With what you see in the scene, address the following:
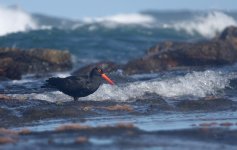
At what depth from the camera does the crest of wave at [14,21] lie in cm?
4787

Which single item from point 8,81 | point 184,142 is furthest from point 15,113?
point 8,81

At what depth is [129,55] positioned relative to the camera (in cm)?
3297

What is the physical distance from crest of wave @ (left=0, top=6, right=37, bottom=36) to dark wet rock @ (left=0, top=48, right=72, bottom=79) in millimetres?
22625

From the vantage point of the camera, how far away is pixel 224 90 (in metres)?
14.7

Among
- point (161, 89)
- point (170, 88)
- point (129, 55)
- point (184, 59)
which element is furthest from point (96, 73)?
point (129, 55)

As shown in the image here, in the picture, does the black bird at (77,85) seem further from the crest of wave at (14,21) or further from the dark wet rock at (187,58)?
the crest of wave at (14,21)

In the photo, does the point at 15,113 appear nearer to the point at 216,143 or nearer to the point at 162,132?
the point at 162,132

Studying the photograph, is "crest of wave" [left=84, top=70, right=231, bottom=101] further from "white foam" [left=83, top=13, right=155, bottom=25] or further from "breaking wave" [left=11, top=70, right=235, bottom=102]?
"white foam" [left=83, top=13, right=155, bottom=25]

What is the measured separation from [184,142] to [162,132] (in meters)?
0.70

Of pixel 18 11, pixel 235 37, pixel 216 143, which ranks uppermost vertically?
pixel 18 11

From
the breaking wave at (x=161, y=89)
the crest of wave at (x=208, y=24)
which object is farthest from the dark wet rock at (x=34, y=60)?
the crest of wave at (x=208, y=24)

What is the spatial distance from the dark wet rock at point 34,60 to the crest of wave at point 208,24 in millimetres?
29090

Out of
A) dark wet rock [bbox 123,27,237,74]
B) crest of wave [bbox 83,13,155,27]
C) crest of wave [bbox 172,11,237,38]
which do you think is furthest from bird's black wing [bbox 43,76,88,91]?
crest of wave [bbox 83,13,155,27]

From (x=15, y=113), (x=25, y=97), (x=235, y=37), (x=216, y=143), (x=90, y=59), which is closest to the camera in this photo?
(x=216, y=143)
